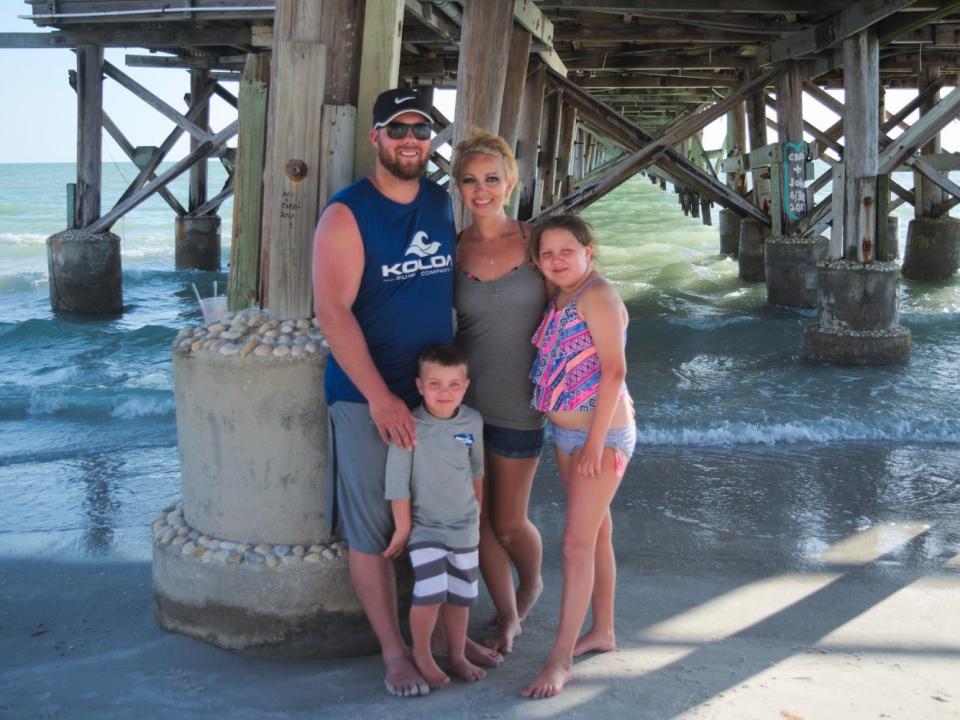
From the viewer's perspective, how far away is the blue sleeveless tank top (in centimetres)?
295

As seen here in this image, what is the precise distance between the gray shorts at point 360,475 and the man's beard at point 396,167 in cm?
66

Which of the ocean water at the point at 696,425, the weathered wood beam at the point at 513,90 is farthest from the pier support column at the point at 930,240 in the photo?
the weathered wood beam at the point at 513,90

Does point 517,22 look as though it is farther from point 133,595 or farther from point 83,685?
point 83,685

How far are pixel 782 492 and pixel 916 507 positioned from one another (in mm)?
624

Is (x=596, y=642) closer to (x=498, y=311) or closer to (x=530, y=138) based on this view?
(x=498, y=311)

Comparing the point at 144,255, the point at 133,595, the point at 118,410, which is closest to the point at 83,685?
the point at 133,595

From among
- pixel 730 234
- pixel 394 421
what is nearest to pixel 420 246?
pixel 394 421

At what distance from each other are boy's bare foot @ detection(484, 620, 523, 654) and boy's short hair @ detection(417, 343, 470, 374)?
931 millimetres

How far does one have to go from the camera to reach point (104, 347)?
34.2ft

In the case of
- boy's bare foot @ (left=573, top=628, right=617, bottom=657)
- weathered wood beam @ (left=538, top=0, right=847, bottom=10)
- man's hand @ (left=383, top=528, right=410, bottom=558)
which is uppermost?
weathered wood beam @ (left=538, top=0, right=847, bottom=10)

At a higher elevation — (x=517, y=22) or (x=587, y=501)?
(x=517, y=22)

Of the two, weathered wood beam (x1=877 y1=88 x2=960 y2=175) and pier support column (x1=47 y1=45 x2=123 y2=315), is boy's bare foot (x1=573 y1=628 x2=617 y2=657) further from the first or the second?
pier support column (x1=47 y1=45 x2=123 y2=315)

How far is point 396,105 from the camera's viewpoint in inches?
116

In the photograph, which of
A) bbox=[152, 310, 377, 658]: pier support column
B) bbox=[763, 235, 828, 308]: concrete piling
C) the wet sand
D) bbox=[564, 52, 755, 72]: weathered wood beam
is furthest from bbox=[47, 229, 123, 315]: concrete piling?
bbox=[152, 310, 377, 658]: pier support column
